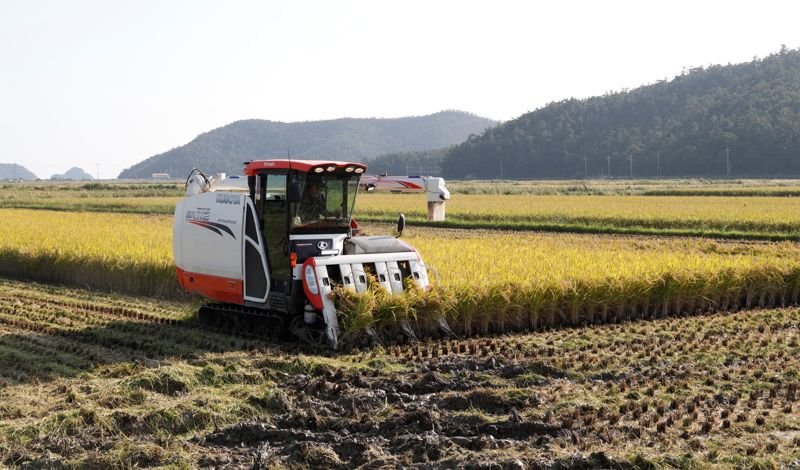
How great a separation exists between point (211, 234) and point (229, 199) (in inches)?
26.5

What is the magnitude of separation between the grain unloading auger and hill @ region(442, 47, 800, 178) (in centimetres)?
9668

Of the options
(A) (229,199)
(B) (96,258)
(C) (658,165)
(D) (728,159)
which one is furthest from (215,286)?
(C) (658,165)

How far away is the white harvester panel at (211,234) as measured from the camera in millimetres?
12398

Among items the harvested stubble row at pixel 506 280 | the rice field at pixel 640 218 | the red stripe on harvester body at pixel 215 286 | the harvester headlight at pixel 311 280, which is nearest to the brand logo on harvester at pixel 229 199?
the red stripe on harvester body at pixel 215 286

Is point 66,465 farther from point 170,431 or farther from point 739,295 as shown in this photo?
point 739,295

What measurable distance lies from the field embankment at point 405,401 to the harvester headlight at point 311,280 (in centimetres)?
84

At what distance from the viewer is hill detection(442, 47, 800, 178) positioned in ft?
344

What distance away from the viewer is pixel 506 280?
13.2m

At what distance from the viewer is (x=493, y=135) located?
14012 centimetres

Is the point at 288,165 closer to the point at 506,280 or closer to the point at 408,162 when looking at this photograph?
the point at 506,280

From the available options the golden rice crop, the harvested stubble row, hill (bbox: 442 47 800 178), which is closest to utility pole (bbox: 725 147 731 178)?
hill (bbox: 442 47 800 178)

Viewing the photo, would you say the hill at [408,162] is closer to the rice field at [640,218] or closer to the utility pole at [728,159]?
the utility pole at [728,159]

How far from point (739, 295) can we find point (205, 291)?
9167mm

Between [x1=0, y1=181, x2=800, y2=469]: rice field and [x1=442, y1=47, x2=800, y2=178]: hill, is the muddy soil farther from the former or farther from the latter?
[x1=442, y1=47, x2=800, y2=178]: hill
